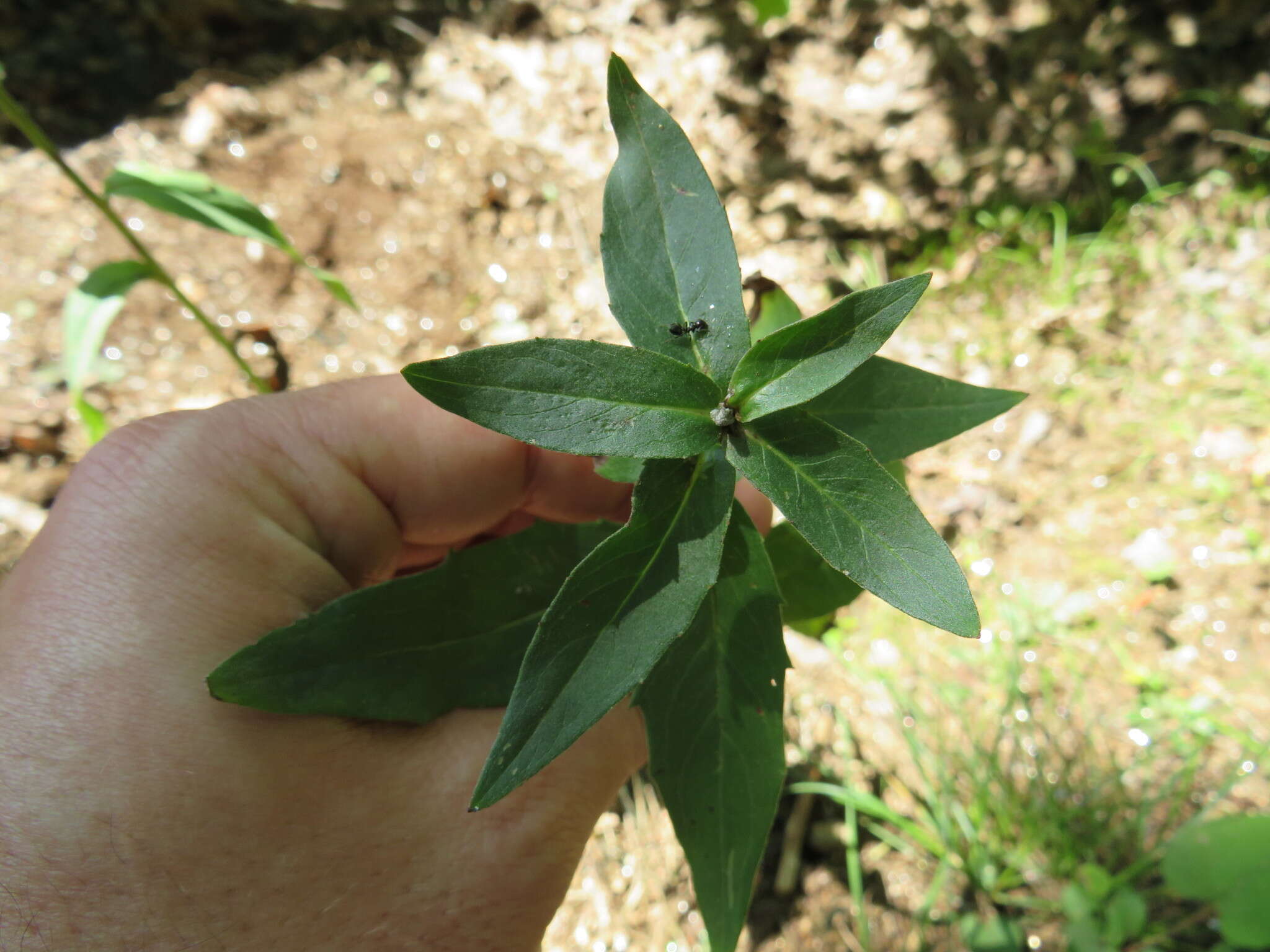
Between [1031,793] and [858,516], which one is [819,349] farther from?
[1031,793]

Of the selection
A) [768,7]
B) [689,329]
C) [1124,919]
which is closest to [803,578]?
[689,329]

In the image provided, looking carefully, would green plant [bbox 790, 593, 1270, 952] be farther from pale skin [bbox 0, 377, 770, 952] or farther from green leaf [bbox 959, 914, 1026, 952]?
pale skin [bbox 0, 377, 770, 952]

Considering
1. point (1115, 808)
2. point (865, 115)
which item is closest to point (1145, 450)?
point (1115, 808)

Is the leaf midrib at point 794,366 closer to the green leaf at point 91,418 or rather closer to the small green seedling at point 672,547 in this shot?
the small green seedling at point 672,547

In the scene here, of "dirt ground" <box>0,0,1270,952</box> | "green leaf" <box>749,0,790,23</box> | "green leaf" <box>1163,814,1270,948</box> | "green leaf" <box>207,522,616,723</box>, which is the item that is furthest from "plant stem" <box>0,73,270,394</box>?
"green leaf" <box>1163,814,1270,948</box>

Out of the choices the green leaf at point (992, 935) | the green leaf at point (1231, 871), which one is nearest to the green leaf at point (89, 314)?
the green leaf at point (992, 935)

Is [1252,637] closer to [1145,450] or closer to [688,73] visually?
[1145,450]
